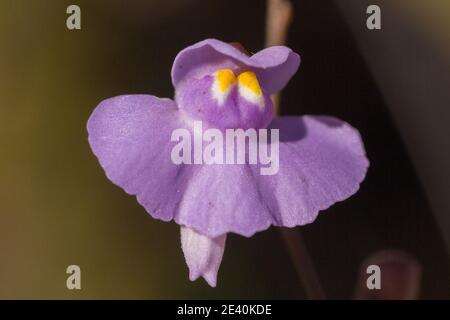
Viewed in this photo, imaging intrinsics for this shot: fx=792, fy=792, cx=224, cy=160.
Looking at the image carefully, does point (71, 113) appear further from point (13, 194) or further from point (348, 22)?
point (348, 22)

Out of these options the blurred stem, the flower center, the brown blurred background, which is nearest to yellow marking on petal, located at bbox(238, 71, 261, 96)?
the flower center

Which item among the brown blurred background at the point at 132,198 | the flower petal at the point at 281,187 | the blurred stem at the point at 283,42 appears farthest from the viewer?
the brown blurred background at the point at 132,198

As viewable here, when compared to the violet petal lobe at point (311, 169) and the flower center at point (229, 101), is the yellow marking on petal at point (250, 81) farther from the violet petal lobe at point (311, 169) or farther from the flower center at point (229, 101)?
the violet petal lobe at point (311, 169)

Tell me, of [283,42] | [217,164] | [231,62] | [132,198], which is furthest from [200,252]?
[132,198]

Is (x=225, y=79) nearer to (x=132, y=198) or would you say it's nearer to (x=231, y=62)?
(x=231, y=62)

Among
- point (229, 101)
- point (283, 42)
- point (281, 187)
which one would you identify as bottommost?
point (281, 187)

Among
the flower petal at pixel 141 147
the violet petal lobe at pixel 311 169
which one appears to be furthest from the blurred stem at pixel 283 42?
the flower petal at pixel 141 147

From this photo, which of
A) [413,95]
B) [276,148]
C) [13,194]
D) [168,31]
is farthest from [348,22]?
[13,194]

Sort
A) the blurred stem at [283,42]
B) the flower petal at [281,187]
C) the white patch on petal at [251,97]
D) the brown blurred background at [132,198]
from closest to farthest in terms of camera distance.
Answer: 1. the flower petal at [281,187]
2. the white patch on petal at [251,97]
3. the blurred stem at [283,42]
4. the brown blurred background at [132,198]
